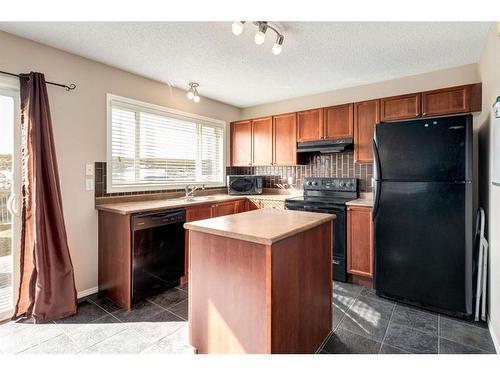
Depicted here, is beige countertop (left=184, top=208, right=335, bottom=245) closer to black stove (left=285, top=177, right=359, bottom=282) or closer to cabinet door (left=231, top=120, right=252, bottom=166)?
black stove (left=285, top=177, right=359, bottom=282)

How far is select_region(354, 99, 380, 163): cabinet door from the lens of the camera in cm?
322

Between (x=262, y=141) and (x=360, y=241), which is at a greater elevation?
(x=262, y=141)

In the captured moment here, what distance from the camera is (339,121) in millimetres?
3484

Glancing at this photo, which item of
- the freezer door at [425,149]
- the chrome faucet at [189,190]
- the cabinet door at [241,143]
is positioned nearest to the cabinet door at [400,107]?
the freezer door at [425,149]

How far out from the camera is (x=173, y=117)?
3.64 m

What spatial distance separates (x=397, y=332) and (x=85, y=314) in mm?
2631

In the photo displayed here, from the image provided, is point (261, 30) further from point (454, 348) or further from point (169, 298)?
point (454, 348)

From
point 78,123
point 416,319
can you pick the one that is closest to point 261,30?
point 78,123

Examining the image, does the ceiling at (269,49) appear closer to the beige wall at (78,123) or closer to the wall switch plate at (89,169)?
the beige wall at (78,123)

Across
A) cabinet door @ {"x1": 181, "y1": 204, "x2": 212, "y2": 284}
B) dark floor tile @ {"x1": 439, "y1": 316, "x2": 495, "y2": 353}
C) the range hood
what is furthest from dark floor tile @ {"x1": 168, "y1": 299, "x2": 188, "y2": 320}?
the range hood

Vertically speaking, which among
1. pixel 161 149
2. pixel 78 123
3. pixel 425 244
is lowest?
pixel 425 244

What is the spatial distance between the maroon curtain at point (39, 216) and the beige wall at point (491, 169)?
134 inches

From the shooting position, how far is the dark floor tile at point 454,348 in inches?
72.7
